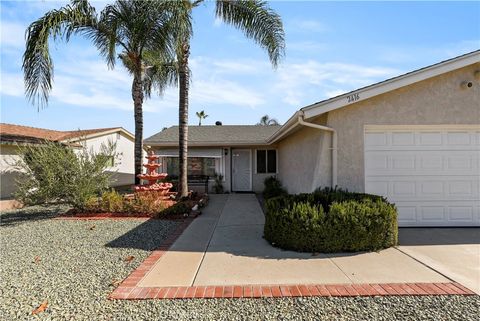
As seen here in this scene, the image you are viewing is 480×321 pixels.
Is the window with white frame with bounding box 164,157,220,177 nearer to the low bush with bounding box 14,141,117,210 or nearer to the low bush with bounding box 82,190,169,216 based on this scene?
the low bush with bounding box 82,190,169,216

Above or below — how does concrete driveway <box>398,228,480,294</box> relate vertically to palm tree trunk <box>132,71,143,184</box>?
below

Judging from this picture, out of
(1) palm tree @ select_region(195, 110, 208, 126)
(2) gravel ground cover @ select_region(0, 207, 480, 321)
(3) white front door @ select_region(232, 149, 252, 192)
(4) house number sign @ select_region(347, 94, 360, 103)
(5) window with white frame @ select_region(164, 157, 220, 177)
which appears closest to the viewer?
(2) gravel ground cover @ select_region(0, 207, 480, 321)

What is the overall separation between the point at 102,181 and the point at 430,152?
10.6 m

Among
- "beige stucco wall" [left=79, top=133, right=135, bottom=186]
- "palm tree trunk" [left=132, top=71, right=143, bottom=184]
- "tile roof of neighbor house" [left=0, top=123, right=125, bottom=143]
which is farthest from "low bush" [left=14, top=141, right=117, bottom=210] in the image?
"beige stucco wall" [left=79, top=133, right=135, bottom=186]

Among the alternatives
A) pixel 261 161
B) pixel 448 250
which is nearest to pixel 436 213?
pixel 448 250

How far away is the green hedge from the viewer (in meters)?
6.04

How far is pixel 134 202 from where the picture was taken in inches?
422

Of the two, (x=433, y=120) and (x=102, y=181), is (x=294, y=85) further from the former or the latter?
(x=102, y=181)

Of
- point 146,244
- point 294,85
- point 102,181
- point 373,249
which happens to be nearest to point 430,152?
point 373,249

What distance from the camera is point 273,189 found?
Result: 53.2ft

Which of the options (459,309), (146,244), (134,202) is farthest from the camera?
(134,202)

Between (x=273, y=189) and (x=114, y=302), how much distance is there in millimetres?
12678

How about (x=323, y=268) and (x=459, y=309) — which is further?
(x=323, y=268)

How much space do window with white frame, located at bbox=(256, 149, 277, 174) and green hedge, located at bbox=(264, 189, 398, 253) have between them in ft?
43.0
